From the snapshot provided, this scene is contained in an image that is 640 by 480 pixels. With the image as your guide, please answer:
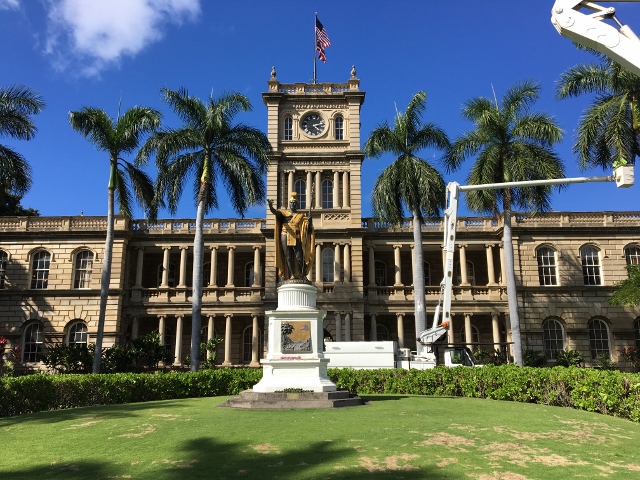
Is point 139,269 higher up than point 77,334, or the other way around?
point 139,269

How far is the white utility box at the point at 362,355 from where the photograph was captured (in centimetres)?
2412

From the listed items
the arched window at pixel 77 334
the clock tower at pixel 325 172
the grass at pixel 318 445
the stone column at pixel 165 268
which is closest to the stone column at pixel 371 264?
the clock tower at pixel 325 172

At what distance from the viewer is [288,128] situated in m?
36.4

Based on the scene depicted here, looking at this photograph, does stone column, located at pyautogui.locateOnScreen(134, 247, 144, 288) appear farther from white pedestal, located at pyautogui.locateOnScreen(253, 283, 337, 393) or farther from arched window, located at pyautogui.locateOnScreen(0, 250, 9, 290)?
white pedestal, located at pyautogui.locateOnScreen(253, 283, 337, 393)

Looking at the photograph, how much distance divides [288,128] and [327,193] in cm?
508

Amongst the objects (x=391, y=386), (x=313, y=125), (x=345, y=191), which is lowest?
(x=391, y=386)

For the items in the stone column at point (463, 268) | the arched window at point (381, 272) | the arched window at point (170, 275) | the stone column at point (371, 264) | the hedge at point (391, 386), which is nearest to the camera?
the hedge at point (391, 386)

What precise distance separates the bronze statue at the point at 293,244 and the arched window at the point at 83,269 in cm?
2430

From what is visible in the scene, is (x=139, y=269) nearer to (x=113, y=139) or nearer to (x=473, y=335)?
(x=113, y=139)

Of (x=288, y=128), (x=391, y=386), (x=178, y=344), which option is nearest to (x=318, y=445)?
(x=391, y=386)

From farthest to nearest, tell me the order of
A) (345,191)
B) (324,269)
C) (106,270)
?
(345,191), (324,269), (106,270)

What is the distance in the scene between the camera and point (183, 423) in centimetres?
1055

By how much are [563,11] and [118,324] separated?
32.3m

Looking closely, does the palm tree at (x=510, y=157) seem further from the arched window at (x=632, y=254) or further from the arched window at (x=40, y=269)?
the arched window at (x=40, y=269)
